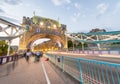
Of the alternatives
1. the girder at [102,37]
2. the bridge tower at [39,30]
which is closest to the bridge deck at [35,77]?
the girder at [102,37]

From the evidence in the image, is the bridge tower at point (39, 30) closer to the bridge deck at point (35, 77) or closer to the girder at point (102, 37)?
the girder at point (102, 37)

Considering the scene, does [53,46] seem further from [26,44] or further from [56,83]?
[56,83]

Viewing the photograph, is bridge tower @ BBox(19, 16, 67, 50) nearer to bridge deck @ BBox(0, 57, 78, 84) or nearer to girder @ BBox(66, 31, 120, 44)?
girder @ BBox(66, 31, 120, 44)

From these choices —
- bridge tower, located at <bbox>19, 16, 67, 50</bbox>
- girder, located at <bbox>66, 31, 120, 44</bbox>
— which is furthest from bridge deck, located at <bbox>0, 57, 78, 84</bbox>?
bridge tower, located at <bbox>19, 16, 67, 50</bbox>

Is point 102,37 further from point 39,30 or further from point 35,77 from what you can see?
point 35,77

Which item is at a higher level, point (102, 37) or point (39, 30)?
point (39, 30)

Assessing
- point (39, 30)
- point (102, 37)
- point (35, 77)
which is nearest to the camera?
point (35, 77)

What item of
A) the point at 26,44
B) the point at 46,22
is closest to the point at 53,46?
the point at 46,22

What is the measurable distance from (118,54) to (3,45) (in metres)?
55.4

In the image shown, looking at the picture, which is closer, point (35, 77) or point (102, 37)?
point (35, 77)

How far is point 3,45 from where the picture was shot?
53.3m

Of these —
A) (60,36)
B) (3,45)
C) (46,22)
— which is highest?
Answer: (46,22)

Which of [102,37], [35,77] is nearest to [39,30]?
[102,37]

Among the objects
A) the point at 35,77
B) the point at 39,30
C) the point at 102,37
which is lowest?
the point at 35,77
